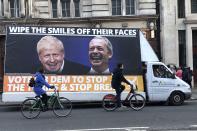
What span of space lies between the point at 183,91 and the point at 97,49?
4.33 meters

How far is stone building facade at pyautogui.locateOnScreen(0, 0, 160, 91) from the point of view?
3203cm

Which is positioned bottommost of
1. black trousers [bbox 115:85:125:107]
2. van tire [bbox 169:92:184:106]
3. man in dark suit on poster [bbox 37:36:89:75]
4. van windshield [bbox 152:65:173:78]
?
van tire [bbox 169:92:184:106]

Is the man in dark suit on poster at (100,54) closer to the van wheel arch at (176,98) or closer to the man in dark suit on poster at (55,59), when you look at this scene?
the man in dark suit on poster at (55,59)

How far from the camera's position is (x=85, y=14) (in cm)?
3284

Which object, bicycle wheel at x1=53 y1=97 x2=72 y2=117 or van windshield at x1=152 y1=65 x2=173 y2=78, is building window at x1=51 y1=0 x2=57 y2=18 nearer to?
van windshield at x1=152 y1=65 x2=173 y2=78

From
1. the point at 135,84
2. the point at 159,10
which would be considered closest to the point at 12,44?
the point at 135,84

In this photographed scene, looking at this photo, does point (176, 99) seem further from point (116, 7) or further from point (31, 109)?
point (116, 7)

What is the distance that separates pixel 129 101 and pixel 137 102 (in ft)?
1.07

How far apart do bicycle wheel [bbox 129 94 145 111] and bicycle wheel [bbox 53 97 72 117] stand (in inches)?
125

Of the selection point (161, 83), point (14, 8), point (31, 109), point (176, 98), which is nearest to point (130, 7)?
point (14, 8)

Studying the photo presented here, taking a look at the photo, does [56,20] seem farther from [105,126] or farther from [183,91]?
[105,126]

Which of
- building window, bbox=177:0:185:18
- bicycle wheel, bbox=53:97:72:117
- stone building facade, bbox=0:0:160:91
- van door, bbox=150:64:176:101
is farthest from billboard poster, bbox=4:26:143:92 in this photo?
building window, bbox=177:0:185:18

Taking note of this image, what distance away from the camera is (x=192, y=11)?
34.5 metres

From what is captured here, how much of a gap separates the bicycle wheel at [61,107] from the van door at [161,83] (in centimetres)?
563
